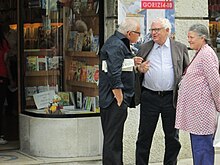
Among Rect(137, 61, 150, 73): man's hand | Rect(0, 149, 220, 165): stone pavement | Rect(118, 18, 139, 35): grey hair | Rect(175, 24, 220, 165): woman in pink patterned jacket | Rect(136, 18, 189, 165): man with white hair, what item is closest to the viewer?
Rect(175, 24, 220, 165): woman in pink patterned jacket

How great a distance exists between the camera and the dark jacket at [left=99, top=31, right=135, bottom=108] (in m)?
7.02

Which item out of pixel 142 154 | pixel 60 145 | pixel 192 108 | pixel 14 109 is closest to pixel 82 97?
pixel 60 145

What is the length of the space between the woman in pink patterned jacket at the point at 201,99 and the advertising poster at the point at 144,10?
1.59 metres

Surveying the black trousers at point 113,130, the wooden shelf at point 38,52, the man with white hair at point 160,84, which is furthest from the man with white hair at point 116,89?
the wooden shelf at point 38,52

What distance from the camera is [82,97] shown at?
887 cm

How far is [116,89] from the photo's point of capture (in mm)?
7027

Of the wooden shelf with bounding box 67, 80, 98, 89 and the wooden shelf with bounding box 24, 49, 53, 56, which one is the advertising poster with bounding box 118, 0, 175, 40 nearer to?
the wooden shelf with bounding box 67, 80, 98, 89

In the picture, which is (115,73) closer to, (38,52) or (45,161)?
(45,161)

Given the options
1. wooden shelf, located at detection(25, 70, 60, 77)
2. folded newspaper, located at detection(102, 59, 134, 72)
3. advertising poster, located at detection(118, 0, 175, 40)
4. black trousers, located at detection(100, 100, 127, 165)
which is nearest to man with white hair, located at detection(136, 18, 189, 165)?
folded newspaper, located at detection(102, 59, 134, 72)

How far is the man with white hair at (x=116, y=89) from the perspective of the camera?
23.2 ft

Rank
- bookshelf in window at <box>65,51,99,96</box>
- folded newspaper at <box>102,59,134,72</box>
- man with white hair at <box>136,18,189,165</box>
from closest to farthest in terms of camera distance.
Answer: folded newspaper at <box>102,59,134,72</box> < man with white hair at <box>136,18,189,165</box> < bookshelf in window at <box>65,51,99,96</box>

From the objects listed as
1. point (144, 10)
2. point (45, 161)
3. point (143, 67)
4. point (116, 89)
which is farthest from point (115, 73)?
point (45, 161)

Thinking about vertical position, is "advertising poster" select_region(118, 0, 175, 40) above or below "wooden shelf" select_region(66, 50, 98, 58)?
above

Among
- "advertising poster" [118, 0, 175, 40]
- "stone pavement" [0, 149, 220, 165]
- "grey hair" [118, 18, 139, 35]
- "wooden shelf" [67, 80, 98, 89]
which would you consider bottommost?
"stone pavement" [0, 149, 220, 165]
